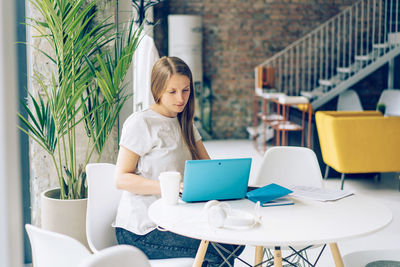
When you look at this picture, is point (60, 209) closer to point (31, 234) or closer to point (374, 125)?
point (31, 234)

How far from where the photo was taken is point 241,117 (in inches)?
352

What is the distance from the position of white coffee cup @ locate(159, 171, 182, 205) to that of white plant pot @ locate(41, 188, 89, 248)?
0.97 meters

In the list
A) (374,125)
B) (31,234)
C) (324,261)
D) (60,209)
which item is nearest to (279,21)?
(374,125)

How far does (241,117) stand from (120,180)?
23.1 feet

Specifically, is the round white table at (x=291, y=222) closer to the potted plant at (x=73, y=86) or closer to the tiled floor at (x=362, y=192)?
the potted plant at (x=73, y=86)

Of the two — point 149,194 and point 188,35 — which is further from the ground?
point 188,35

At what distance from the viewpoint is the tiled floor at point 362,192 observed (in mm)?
3422

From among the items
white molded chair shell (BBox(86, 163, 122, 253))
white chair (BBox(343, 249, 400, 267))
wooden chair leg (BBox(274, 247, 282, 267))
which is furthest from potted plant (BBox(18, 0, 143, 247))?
white chair (BBox(343, 249, 400, 267))

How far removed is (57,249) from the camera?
4.41ft

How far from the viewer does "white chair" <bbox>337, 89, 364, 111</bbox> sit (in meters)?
7.83

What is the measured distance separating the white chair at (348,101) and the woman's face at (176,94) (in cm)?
613

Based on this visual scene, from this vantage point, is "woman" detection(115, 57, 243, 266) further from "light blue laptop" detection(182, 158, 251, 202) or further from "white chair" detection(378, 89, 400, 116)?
"white chair" detection(378, 89, 400, 116)

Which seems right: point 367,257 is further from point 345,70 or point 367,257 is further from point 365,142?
point 345,70

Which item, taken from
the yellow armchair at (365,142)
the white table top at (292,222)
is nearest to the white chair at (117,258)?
the white table top at (292,222)
